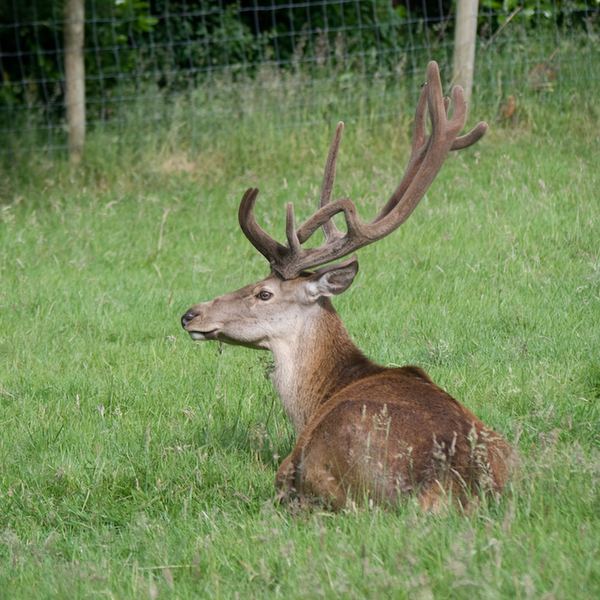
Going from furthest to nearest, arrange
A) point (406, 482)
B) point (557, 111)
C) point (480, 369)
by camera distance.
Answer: point (557, 111) → point (480, 369) → point (406, 482)

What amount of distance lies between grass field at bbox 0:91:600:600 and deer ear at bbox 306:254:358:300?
2.37 feet

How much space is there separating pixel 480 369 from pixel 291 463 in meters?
1.68

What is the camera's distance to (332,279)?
4527 millimetres

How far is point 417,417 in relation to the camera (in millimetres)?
3568

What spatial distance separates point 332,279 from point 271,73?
22.6 ft

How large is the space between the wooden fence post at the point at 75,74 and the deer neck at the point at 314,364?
20.5 feet

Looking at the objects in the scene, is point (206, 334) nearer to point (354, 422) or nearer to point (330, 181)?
point (330, 181)

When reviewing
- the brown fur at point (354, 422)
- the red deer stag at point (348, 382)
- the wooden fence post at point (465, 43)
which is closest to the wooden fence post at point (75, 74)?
the wooden fence post at point (465, 43)

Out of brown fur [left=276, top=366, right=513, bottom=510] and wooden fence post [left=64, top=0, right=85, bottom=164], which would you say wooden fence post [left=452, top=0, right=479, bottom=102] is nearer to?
wooden fence post [left=64, top=0, right=85, bottom=164]

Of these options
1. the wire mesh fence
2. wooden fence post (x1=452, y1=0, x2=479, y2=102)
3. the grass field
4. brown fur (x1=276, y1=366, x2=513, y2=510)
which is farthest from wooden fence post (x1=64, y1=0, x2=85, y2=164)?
brown fur (x1=276, y1=366, x2=513, y2=510)

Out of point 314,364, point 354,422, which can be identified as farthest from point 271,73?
point 354,422

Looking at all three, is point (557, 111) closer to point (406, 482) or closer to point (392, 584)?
point (406, 482)

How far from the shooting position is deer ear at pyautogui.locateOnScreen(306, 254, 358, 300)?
4.47 meters

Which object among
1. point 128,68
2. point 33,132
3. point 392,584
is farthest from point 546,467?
point 128,68
